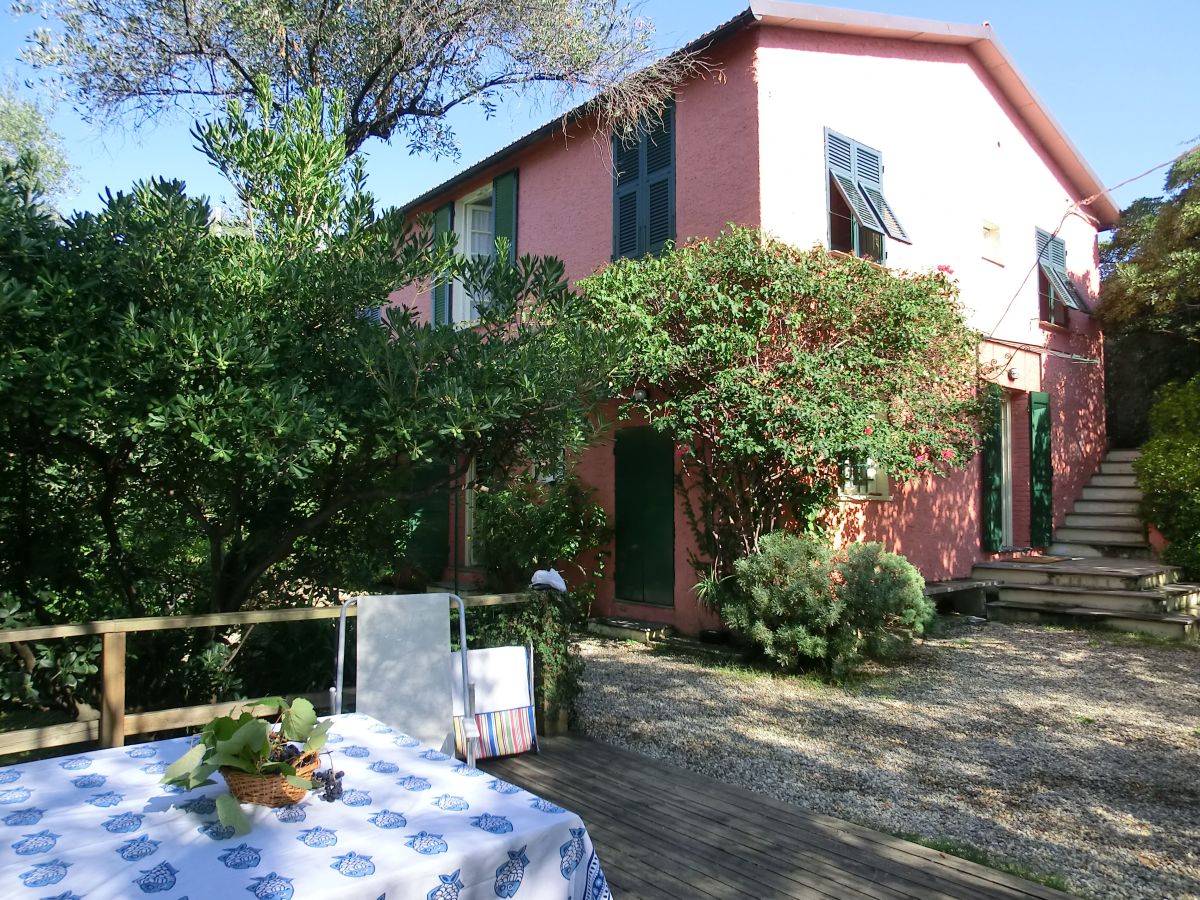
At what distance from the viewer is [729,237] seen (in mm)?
7590

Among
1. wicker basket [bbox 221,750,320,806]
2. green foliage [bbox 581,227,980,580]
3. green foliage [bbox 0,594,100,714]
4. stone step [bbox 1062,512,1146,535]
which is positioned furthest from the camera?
stone step [bbox 1062,512,1146,535]

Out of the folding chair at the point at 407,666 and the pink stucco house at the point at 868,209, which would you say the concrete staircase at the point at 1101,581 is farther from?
the folding chair at the point at 407,666

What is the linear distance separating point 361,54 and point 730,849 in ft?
26.1

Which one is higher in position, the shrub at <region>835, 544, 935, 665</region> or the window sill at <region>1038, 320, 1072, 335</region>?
the window sill at <region>1038, 320, 1072, 335</region>

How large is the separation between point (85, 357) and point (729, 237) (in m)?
5.60

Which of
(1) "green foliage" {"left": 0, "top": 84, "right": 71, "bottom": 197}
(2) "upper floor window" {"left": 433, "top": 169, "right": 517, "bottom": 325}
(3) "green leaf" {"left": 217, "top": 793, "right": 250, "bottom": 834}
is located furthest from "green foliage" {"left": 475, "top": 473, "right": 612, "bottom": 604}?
(1) "green foliage" {"left": 0, "top": 84, "right": 71, "bottom": 197}

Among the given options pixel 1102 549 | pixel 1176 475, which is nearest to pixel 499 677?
pixel 1176 475

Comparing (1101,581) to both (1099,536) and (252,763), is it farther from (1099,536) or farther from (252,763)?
→ (252,763)

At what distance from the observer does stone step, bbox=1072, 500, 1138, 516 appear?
38.1 feet

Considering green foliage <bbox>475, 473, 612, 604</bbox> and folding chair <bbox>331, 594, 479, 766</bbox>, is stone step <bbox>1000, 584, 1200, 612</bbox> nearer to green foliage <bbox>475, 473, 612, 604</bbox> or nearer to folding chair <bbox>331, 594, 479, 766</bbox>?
green foliage <bbox>475, 473, 612, 604</bbox>

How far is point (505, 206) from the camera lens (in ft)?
38.4

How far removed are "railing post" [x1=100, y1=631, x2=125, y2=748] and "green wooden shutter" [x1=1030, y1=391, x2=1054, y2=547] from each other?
10905 mm

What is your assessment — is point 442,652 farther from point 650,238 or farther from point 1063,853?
point 650,238

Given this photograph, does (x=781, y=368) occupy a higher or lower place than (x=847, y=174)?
lower
